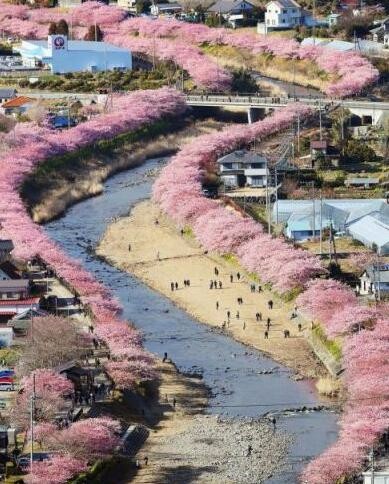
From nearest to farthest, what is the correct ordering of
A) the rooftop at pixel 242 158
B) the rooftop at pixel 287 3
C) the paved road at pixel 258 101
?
1. the rooftop at pixel 242 158
2. the paved road at pixel 258 101
3. the rooftop at pixel 287 3

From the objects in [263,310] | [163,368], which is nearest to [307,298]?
[263,310]

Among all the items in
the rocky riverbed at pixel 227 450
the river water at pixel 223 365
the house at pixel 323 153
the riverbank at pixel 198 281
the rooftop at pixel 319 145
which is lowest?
the rocky riverbed at pixel 227 450

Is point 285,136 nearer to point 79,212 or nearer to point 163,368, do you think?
point 79,212

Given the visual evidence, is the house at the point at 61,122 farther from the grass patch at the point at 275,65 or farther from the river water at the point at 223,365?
the river water at the point at 223,365

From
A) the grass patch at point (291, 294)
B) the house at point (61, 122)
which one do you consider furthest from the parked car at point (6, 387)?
the house at point (61, 122)

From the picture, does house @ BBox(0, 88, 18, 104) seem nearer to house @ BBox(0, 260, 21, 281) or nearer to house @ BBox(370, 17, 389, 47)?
house @ BBox(370, 17, 389, 47)

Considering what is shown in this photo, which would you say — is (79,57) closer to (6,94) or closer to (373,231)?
(6,94)
